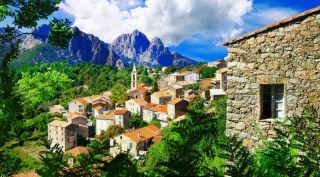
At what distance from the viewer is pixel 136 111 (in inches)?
2876

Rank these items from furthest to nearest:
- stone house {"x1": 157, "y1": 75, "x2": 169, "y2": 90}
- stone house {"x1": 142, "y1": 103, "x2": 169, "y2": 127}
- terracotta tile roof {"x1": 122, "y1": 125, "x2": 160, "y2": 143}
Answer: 1. stone house {"x1": 157, "y1": 75, "x2": 169, "y2": 90}
2. stone house {"x1": 142, "y1": 103, "x2": 169, "y2": 127}
3. terracotta tile roof {"x1": 122, "y1": 125, "x2": 160, "y2": 143}

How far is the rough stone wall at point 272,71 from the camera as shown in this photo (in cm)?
702

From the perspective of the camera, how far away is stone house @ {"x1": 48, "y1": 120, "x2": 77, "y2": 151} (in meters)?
58.8

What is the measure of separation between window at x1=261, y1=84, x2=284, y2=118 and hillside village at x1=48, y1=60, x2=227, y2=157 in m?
40.1

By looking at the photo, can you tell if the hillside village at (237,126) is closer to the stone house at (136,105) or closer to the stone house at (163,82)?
the stone house at (136,105)

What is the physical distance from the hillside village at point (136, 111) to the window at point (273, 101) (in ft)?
131

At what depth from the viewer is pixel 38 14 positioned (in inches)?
353

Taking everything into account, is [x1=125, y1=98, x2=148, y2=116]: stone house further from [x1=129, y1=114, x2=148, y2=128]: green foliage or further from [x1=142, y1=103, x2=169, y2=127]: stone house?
[x1=129, y1=114, x2=148, y2=128]: green foliage

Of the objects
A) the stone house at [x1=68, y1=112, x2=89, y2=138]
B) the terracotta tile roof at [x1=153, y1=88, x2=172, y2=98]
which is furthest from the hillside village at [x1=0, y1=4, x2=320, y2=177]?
the terracotta tile roof at [x1=153, y1=88, x2=172, y2=98]

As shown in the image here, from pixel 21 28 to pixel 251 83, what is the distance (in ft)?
17.8

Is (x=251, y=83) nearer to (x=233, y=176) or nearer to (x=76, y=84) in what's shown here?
(x=233, y=176)

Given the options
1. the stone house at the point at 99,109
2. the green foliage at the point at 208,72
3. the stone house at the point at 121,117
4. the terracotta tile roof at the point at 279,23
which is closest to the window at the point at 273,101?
the terracotta tile roof at the point at 279,23

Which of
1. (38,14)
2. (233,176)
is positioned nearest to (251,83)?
(38,14)

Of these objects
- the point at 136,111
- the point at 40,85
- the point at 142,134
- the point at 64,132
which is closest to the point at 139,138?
the point at 142,134
